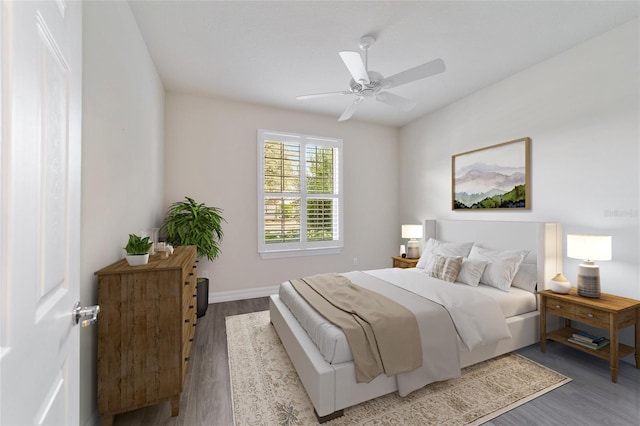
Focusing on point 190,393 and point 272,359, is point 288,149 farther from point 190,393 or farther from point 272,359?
point 190,393

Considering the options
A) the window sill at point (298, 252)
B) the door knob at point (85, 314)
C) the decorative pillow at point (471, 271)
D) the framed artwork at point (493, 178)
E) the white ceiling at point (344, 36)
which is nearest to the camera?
the door knob at point (85, 314)

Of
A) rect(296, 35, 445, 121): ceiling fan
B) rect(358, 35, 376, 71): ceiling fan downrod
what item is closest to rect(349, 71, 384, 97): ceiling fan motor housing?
rect(296, 35, 445, 121): ceiling fan

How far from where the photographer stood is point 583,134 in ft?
8.82

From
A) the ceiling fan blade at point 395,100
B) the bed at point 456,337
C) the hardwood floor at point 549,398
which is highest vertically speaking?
the ceiling fan blade at point 395,100

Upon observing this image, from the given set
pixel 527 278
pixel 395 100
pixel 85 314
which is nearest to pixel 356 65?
pixel 395 100

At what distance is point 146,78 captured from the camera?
2750 mm

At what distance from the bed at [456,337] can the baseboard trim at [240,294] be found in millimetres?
1234

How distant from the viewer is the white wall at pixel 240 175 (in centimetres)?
379

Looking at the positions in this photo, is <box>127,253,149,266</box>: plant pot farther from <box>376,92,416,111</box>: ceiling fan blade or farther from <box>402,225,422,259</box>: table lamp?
<box>402,225,422,259</box>: table lamp

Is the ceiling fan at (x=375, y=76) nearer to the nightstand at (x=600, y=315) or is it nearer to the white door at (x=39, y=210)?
the white door at (x=39, y=210)

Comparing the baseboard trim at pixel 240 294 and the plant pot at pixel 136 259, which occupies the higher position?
the plant pot at pixel 136 259

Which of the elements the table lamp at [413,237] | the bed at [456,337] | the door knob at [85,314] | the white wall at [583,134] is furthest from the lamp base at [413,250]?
the door knob at [85,314]

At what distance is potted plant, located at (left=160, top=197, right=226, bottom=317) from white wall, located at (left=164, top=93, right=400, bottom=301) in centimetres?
46

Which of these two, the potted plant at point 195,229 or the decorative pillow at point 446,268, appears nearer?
the decorative pillow at point 446,268
